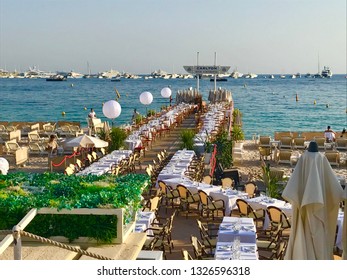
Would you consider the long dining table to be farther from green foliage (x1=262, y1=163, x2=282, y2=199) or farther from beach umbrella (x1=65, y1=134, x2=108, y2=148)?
beach umbrella (x1=65, y1=134, x2=108, y2=148)

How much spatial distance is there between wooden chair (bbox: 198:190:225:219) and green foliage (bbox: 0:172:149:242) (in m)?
4.24

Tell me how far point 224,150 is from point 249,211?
6.34 meters

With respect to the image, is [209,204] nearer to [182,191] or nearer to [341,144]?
[182,191]

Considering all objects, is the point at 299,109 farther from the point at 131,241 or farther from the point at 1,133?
the point at 131,241

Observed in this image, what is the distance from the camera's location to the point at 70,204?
17.4 ft

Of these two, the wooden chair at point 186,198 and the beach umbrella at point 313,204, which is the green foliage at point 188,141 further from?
the beach umbrella at point 313,204

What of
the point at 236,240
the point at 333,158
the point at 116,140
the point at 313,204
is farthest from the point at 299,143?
the point at 313,204

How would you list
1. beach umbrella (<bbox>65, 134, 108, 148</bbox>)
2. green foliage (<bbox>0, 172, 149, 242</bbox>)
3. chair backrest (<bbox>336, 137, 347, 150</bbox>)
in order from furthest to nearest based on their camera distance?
chair backrest (<bbox>336, 137, 347, 150</bbox>), beach umbrella (<bbox>65, 134, 108, 148</bbox>), green foliage (<bbox>0, 172, 149, 242</bbox>)

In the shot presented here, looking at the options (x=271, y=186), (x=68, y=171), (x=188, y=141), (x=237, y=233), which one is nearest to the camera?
(x=237, y=233)

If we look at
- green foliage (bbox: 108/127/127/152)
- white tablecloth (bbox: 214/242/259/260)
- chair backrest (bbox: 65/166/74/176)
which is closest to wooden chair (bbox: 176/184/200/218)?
chair backrest (bbox: 65/166/74/176)

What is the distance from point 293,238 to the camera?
5.74 m

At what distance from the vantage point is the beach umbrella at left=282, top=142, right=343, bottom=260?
5473 millimetres
